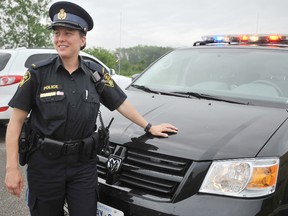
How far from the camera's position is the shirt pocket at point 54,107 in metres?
2.05

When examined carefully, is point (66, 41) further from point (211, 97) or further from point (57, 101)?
point (211, 97)

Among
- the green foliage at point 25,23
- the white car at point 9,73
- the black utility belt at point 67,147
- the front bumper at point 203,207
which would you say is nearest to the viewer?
the front bumper at point 203,207

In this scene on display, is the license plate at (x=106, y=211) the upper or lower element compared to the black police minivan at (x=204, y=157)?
lower

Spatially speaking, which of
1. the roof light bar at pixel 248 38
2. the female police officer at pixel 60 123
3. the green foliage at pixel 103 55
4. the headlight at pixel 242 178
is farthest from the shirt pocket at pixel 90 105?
the green foliage at pixel 103 55

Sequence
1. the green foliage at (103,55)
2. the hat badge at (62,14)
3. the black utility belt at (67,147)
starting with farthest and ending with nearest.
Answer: the green foliage at (103,55), the hat badge at (62,14), the black utility belt at (67,147)

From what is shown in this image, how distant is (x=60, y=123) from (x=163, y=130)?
658 mm

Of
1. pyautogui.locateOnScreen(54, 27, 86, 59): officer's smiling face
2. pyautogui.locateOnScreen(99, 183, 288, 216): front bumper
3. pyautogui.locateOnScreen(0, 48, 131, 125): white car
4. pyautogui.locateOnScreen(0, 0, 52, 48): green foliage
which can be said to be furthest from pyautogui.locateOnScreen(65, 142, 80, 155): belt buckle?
pyautogui.locateOnScreen(0, 0, 52, 48): green foliage

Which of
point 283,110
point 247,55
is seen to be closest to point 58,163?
point 283,110

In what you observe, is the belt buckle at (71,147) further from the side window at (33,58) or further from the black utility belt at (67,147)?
the side window at (33,58)

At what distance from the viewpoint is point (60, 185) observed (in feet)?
6.97

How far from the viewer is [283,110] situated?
8.70 feet

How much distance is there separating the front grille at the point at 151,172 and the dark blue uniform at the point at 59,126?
20 cm

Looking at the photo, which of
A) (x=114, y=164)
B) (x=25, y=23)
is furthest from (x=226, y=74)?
(x=25, y=23)

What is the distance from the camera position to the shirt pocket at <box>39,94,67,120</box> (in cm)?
205
